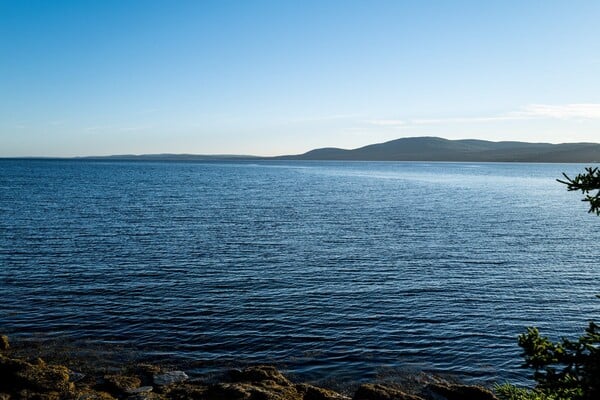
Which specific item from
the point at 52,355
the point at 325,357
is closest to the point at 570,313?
the point at 325,357

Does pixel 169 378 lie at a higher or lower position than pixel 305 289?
lower

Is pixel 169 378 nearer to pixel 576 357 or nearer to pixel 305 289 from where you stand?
pixel 305 289

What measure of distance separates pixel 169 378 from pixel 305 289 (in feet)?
46.3

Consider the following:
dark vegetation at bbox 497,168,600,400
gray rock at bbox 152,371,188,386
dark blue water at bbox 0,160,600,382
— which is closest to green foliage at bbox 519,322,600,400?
dark vegetation at bbox 497,168,600,400

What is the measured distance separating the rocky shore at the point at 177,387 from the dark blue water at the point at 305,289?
81.7 inches

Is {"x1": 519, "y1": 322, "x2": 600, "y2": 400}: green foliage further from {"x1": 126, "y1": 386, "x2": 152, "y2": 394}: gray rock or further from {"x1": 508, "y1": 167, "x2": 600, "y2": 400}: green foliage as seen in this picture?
{"x1": 126, "y1": 386, "x2": 152, "y2": 394}: gray rock

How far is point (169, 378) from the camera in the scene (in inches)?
765

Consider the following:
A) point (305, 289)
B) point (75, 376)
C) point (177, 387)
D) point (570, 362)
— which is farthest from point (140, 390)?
point (305, 289)

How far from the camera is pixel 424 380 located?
20266 mm

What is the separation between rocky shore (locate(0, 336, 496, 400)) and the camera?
1769 centimetres

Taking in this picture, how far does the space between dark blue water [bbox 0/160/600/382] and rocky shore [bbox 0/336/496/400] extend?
6.81 feet

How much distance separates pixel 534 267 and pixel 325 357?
25456mm

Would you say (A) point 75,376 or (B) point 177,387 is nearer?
(B) point 177,387

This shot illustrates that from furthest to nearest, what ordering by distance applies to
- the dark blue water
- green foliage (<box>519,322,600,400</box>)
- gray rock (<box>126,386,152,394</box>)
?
the dark blue water < gray rock (<box>126,386,152,394</box>) < green foliage (<box>519,322,600,400</box>)
